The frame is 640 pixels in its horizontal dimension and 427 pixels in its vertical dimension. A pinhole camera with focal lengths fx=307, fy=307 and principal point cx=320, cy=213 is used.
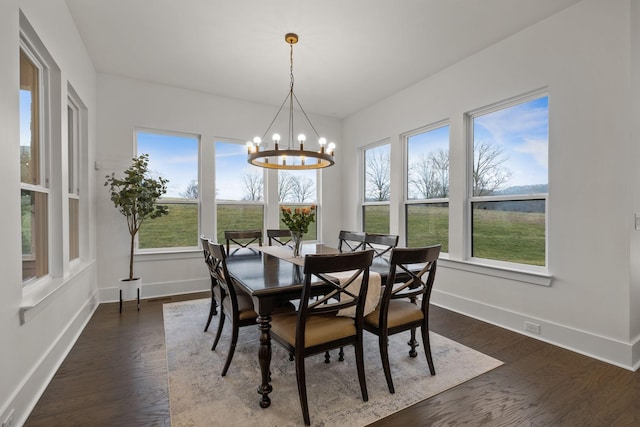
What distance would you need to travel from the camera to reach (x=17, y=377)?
5.73 feet

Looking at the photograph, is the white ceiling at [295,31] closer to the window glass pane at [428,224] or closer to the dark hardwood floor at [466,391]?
the window glass pane at [428,224]

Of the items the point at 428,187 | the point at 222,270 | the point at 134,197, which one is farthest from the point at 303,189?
the point at 222,270

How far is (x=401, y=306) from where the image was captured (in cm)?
233

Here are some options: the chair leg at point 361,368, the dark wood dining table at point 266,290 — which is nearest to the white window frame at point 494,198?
the dark wood dining table at point 266,290

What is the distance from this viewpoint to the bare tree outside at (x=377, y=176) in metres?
5.02

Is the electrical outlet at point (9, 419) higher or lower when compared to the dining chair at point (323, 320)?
lower

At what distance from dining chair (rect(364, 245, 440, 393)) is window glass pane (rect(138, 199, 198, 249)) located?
11.2 feet

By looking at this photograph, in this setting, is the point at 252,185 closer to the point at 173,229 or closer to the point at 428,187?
the point at 173,229

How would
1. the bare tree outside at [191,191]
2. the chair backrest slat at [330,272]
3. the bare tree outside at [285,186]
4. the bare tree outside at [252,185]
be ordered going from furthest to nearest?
the bare tree outside at [285,186], the bare tree outside at [252,185], the bare tree outside at [191,191], the chair backrest slat at [330,272]

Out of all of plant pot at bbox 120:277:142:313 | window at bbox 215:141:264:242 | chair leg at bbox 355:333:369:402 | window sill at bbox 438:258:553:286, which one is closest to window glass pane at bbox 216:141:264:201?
window at bbox 215:141:264:242

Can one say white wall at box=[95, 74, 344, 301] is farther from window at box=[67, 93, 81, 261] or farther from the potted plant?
window at box=[67, 93, 81, 261]

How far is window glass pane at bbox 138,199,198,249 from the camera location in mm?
4375

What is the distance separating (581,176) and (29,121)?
4412 millimetres

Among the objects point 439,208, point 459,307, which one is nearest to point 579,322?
point 459,307
